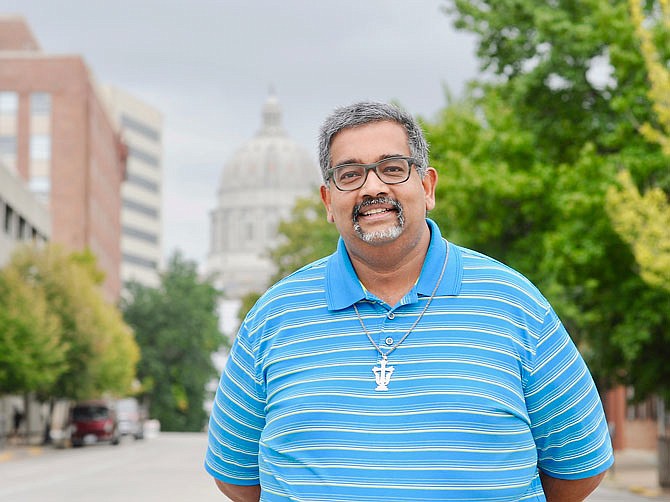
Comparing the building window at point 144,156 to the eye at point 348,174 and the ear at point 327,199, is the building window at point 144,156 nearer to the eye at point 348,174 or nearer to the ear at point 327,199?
the ear at point 327,199

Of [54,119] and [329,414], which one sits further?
[54,119]

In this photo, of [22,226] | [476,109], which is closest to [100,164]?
[22,226]

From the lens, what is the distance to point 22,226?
62125mm

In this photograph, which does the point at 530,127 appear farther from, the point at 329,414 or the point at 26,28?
the point at 26,28

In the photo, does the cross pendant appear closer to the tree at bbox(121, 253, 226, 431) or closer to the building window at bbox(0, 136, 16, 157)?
the building window at bbox(0, 136, 16, 157)

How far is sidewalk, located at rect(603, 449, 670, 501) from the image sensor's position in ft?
77.9

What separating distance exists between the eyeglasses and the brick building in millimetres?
82469

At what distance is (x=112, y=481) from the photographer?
25.2 meters

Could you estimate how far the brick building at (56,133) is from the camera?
281 ft

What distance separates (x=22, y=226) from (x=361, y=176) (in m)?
60.4

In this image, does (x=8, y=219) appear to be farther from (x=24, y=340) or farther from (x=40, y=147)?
(x=40, y=147)

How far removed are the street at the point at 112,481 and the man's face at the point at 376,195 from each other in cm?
1674

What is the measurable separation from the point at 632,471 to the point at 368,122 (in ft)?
98.5

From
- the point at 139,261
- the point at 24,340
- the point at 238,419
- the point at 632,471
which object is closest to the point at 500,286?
the point at 238,419
